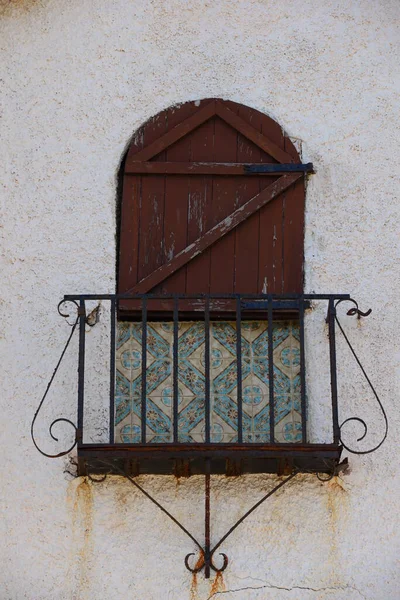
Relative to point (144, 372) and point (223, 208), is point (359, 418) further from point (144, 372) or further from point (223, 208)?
point (223, 208)

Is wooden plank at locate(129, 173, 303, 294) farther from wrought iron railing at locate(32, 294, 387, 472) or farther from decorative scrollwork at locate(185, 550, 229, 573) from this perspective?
decorative scrollwork at locate(185, 550, 229, 573)

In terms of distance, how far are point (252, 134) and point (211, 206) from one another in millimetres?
407

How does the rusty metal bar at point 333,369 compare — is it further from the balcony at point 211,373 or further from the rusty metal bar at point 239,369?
the rusty metal bar at point 239,369

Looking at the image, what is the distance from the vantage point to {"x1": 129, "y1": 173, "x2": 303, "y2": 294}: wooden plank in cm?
573

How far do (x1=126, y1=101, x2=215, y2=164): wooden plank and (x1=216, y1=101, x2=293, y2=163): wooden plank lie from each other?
0.05 metres

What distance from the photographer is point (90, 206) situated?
5.91 meters

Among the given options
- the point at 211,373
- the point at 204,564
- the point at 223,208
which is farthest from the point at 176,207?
the point at 204,564

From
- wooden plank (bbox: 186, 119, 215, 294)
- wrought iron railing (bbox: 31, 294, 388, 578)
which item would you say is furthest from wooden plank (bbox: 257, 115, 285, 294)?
wooden plank (bbox: 186, 119, 215, 294)

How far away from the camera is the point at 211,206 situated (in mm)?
5898

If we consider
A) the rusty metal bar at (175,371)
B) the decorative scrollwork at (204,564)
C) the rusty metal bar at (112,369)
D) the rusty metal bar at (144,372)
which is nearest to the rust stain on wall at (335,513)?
the decorative scrollwork at (204,564)

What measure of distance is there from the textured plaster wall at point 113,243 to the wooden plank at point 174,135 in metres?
0.11

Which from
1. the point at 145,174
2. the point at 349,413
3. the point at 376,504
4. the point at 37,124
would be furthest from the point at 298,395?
the point at 37,124

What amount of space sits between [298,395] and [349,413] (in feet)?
0.84

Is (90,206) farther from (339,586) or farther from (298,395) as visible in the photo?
(339,586)
